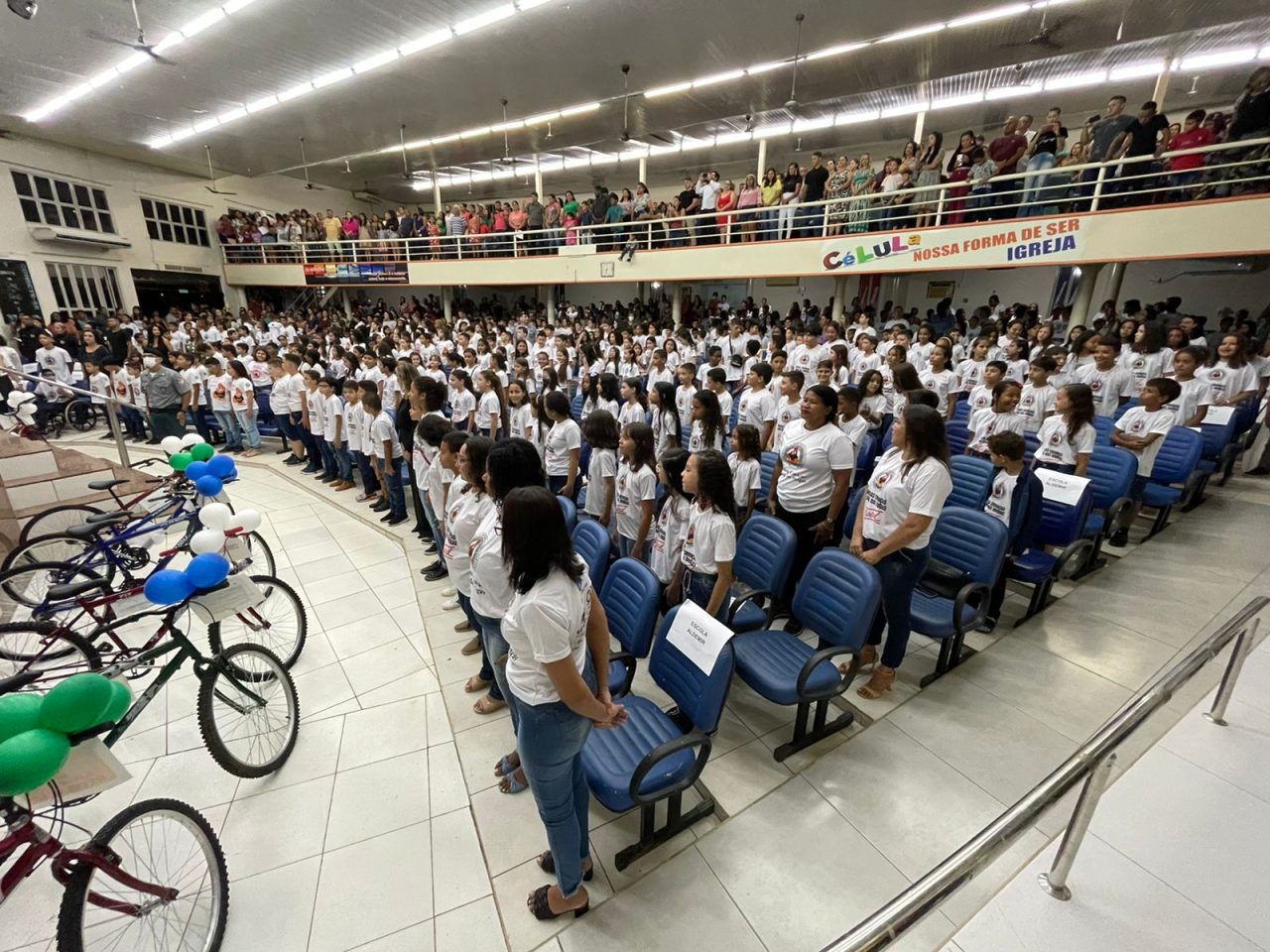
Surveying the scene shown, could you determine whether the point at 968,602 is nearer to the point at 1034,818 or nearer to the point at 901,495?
the point at 901,495

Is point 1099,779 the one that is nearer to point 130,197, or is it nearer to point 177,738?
point 177,738

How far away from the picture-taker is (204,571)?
2.01 m

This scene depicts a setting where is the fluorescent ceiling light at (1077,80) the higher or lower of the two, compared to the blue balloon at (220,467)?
higher

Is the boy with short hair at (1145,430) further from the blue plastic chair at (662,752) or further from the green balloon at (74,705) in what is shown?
the green balloon at (74,705)

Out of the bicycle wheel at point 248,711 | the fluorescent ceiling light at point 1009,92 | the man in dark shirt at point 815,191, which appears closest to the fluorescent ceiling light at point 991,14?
the man in dark shirt at point 815,191

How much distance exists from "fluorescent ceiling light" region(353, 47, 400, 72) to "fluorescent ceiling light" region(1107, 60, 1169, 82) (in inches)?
484

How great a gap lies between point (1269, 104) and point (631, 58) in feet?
26.9

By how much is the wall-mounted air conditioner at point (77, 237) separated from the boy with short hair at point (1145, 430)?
68.6 feet

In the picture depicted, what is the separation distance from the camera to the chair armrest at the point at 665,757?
1752mm

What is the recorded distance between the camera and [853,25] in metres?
7.54

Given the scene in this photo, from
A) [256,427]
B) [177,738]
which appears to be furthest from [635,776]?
[256,427]

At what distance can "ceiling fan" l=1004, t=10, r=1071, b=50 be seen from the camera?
24.2 ft

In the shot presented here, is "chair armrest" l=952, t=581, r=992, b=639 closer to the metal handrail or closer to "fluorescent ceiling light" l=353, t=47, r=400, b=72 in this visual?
the metal handrail

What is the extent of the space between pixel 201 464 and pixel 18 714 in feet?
8.74
